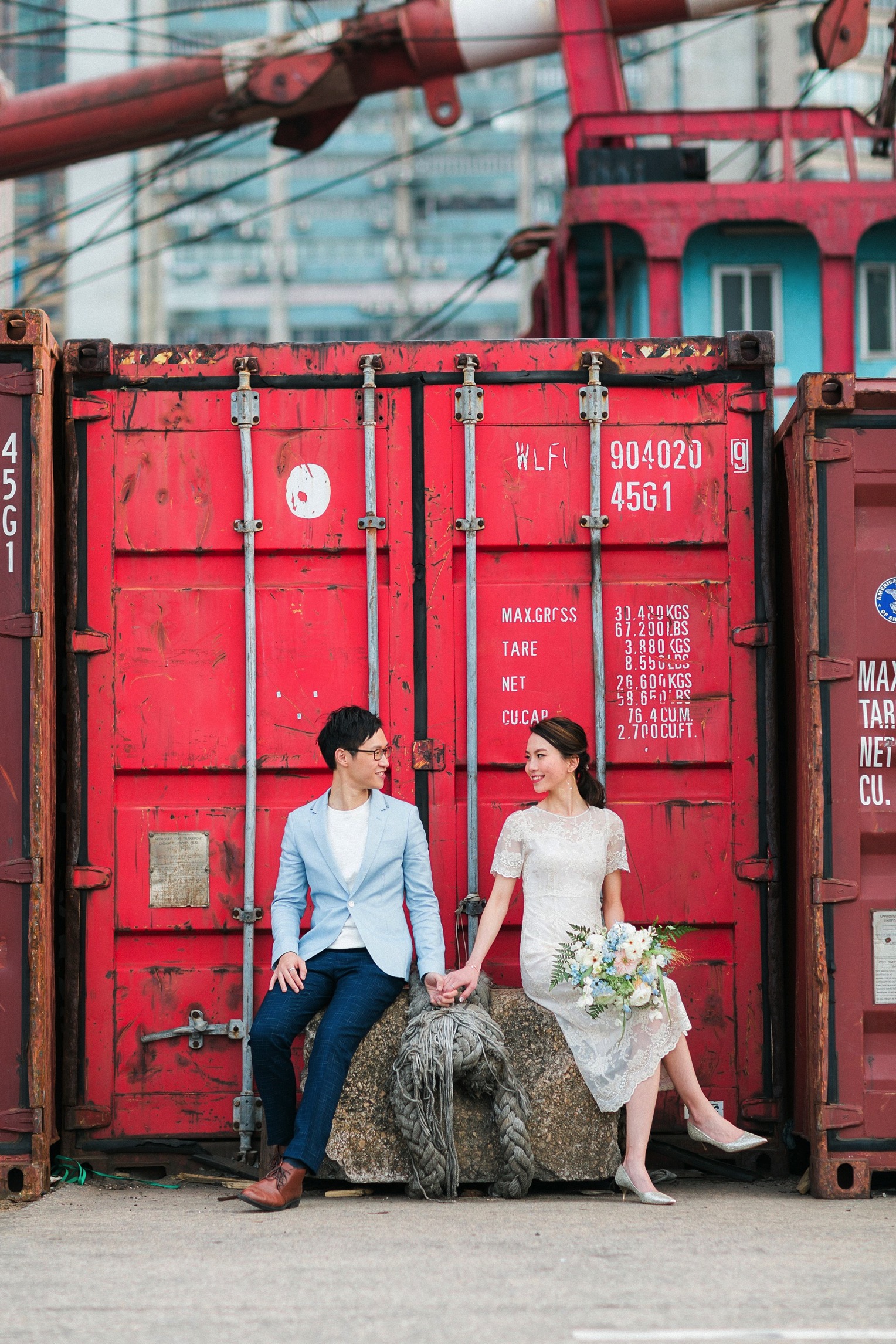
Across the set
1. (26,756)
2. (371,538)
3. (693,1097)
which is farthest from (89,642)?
(693,1097)

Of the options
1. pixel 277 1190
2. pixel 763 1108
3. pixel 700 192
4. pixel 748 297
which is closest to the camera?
pixel 277 1190

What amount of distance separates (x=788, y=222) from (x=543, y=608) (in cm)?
946

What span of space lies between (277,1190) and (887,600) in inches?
114

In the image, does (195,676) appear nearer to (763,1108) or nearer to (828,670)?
(828,670)

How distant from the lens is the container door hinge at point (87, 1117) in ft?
17.1

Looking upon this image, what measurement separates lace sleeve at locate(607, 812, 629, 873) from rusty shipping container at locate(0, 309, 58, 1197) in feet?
6.60

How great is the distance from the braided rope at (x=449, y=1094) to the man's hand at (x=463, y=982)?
6 centimetres

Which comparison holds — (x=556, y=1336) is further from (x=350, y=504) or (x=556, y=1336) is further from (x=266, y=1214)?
(x=350, y=504)

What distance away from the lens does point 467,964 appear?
5000 millimetres

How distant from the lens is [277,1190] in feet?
15.2

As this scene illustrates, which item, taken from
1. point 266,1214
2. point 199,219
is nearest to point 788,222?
point 266,1214

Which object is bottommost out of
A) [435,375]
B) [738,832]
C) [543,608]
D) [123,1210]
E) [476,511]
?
[123,1210]

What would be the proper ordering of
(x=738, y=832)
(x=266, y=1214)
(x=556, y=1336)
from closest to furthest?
(x=556, y=1336)
(x=266, y=1214)
(x=738, y=832)

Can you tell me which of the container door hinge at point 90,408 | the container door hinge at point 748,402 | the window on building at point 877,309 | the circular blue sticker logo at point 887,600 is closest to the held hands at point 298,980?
the circular blue sticker logo at point 887,600
